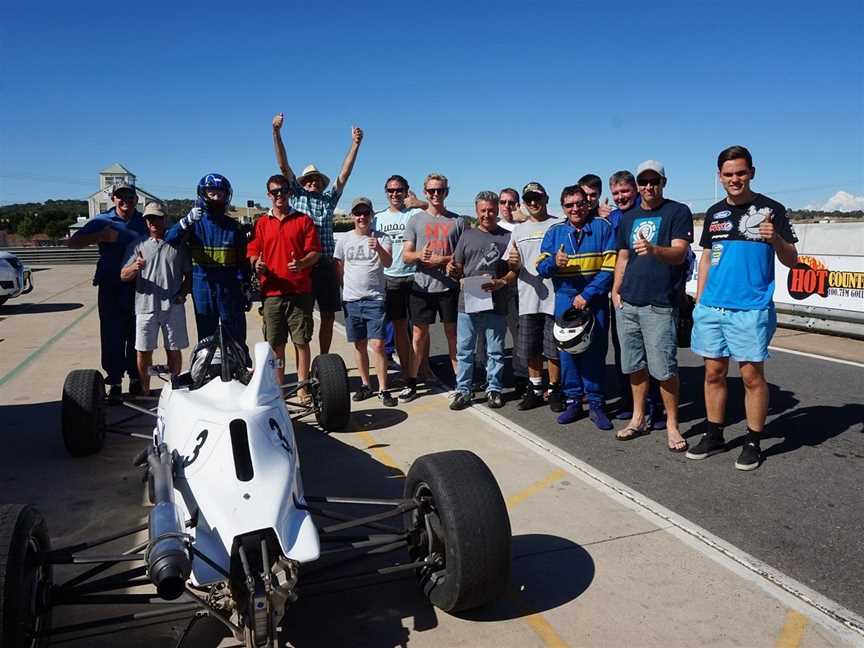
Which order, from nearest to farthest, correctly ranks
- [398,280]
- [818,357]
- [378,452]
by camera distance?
[378,452] < [398,280] < [818,357]

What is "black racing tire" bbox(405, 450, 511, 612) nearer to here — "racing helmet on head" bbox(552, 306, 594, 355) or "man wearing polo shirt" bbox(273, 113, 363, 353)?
"racing helmet on head" bbox(552, 306, 594, 355)

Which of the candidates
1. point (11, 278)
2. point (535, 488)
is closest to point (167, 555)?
point (535, 488)

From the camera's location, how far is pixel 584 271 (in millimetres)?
5746

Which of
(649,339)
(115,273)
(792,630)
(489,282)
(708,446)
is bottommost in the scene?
(792,630)

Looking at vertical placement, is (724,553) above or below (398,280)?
below

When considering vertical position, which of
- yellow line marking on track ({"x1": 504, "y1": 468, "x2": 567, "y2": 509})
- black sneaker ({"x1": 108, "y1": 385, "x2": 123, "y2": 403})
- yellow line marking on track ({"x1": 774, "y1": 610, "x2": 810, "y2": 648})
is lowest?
yellow line marking on track ({"x1": 774, "y1": 610, "x2": 810, "y2": 648})

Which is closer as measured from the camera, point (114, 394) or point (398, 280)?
point (114, 394)

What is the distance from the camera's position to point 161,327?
646cm

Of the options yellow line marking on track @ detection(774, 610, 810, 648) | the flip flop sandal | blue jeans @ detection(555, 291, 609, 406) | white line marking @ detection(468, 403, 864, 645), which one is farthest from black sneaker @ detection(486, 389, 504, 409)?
yellow line marking on track @ detection(774, 610, 810, 648)

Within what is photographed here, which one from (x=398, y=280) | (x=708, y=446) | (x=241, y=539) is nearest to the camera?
(x=241, y=539)

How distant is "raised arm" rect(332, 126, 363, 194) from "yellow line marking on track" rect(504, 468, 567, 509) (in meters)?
3.99

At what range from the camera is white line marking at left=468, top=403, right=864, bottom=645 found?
306 cm

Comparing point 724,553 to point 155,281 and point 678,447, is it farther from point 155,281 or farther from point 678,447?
point 155,281

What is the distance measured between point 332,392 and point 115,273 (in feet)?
8.44
